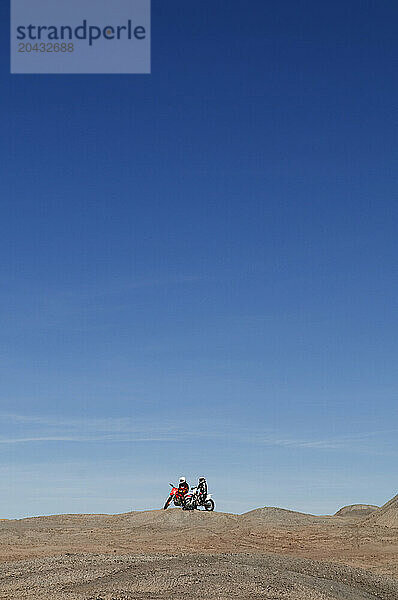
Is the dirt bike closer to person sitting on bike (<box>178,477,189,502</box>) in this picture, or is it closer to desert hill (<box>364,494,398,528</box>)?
person sitting on bike (<box>178,477,189,502</box>)

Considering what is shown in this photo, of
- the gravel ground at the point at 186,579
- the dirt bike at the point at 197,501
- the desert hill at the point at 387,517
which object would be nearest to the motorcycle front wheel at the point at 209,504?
the dirt bike at the point at 197,501

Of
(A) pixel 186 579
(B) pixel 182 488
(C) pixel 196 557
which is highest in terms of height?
(B) pixel 182 488

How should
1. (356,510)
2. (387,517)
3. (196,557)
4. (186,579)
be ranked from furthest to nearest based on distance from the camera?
(356,510), (387,517), (196,557), (186,579)

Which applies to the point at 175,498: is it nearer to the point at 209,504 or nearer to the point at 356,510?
the point at 209,504

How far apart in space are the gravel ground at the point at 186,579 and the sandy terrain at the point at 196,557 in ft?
0.09

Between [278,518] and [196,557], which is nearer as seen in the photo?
[196,557]

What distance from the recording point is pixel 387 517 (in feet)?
96.1

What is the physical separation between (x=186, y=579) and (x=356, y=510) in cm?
2988

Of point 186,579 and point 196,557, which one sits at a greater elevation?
point 196,557

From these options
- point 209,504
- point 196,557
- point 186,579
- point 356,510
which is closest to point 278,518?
point 209,504

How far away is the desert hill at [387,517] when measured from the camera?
1130 inches

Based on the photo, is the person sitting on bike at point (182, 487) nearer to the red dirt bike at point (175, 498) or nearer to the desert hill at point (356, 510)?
the red dirt bike at point (175, 498)

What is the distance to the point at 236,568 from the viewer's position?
17.4m

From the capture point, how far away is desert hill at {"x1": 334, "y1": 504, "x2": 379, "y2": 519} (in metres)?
42.2
